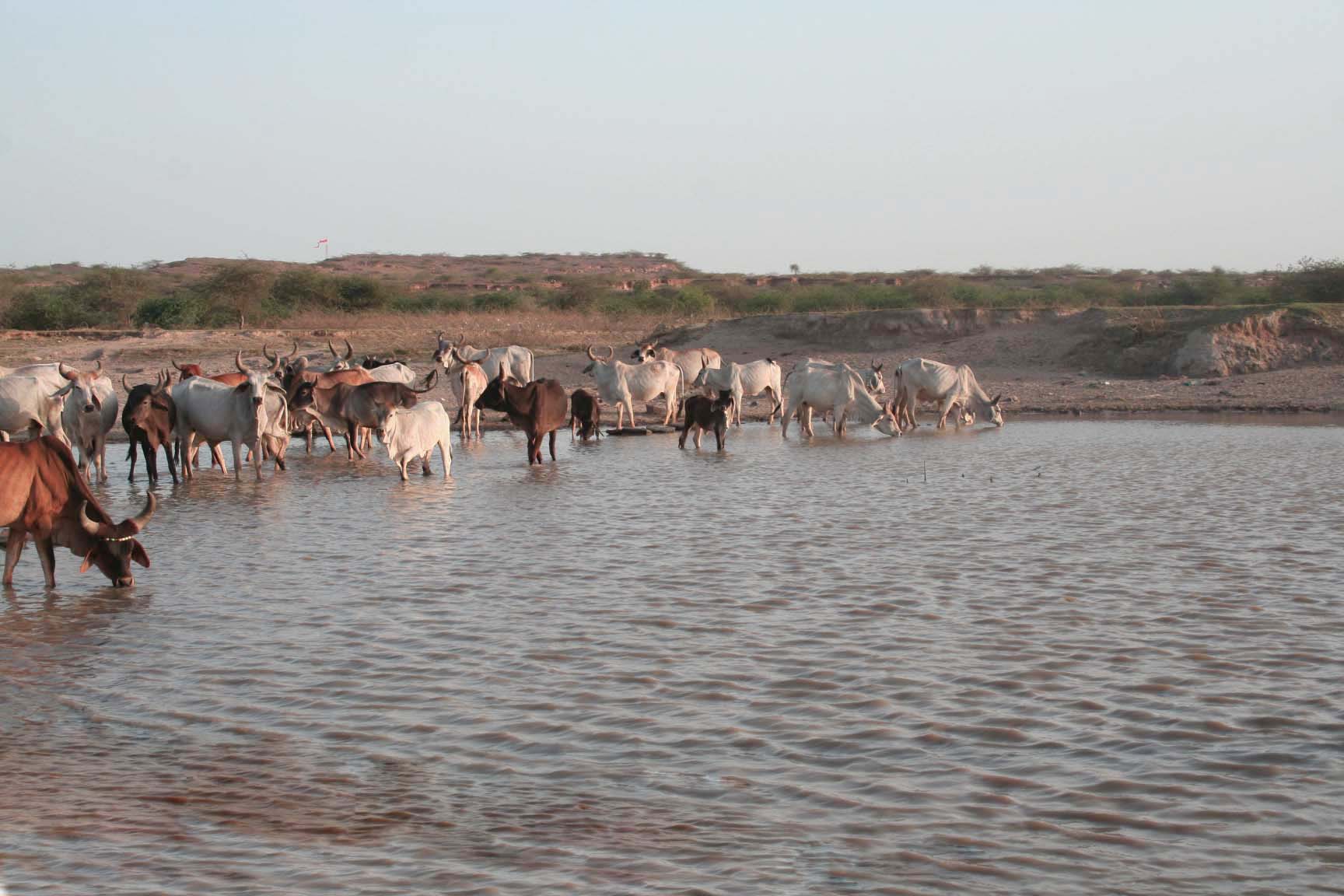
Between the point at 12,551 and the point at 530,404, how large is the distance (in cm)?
835

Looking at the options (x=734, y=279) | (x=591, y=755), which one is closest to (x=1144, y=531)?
(x=591, y=755)

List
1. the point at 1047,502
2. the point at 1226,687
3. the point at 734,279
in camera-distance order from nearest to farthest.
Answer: the point at 1226,687, the point at 1047,502, the point at 734,279

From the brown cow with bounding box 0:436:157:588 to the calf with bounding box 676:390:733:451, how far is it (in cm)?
1039

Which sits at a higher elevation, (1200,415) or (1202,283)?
(1202,283)

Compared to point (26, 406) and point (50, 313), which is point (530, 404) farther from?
point (50, 313)

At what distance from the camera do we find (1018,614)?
834 cm

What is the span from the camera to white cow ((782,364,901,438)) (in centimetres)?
2203

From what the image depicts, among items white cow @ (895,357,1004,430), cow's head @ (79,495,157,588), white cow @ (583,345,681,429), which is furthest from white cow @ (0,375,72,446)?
white cow @ (895,357,1004,430)

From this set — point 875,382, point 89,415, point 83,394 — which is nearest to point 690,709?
point 83,394

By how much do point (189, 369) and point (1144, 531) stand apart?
1353 cm

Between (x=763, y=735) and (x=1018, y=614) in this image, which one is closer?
(x=763, y=735)

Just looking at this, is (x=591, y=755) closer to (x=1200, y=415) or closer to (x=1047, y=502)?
(x=1047, y=502)

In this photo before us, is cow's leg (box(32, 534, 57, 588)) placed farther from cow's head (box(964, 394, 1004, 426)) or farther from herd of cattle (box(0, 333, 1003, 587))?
cow's head (box(964, 394, 1004, 426))

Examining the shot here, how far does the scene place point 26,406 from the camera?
15.9 m
